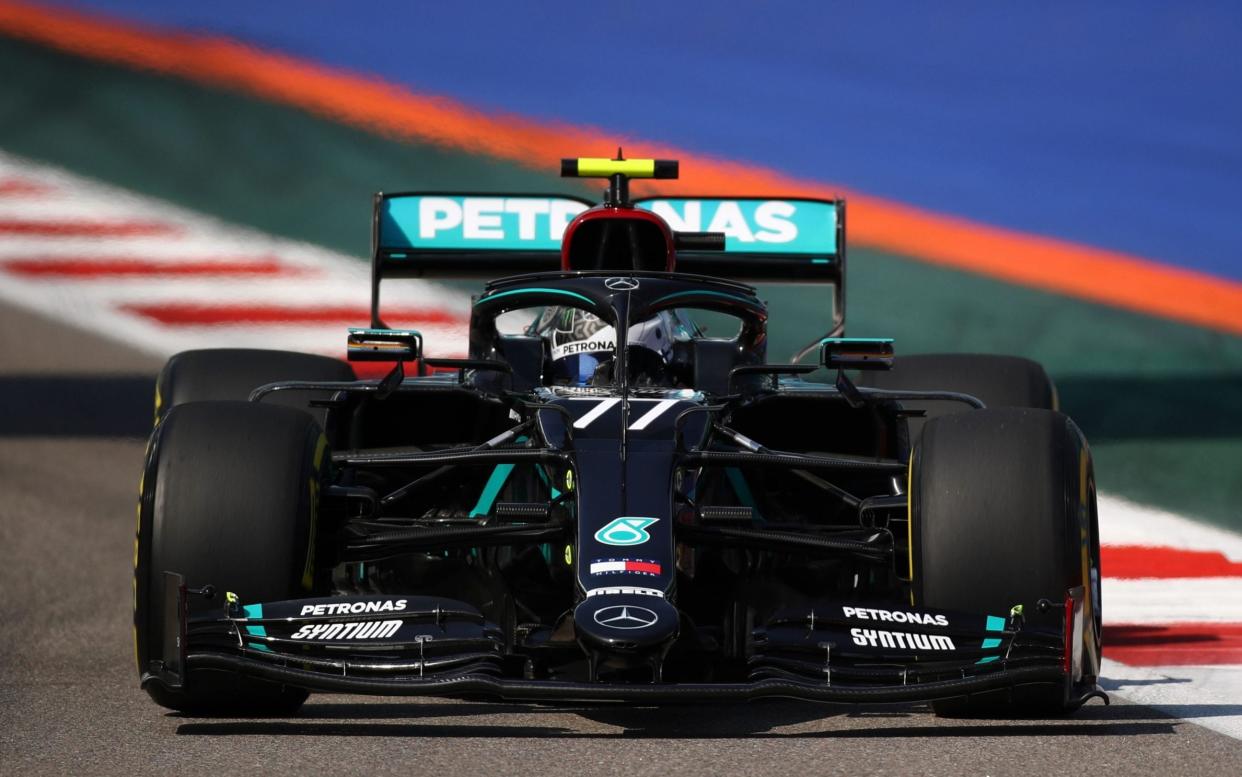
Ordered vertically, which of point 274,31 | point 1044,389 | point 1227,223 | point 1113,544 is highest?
point 274,31

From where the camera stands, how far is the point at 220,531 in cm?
500

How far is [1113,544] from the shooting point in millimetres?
10484

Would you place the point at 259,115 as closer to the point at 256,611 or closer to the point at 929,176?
the point at 929,176

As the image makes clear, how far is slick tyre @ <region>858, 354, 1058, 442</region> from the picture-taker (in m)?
7.59

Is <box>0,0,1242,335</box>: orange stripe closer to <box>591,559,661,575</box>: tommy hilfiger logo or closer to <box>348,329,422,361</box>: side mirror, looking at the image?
<box>348,329,422,361</box>: side mirror

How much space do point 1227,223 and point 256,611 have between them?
1092 cm

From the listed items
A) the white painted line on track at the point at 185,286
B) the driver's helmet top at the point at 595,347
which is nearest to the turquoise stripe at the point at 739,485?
the driver's helmet top at the point at 595,347

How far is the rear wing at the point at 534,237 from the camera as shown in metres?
8.30

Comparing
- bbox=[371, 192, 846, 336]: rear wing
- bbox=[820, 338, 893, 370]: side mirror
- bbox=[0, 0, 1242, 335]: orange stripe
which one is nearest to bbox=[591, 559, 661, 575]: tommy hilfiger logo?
bbox=[820, 338, 893, 370]: side mirror

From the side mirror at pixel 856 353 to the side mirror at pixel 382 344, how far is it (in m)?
1.31

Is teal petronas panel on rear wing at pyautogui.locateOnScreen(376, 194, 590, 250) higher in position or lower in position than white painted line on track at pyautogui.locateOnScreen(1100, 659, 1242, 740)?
higher

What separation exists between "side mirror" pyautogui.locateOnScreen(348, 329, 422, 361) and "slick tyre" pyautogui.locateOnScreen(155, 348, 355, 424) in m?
1.22

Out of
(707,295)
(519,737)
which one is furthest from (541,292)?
(519,737)

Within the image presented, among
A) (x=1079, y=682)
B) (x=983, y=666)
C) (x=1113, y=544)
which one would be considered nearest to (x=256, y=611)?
(x=983, y=666)
